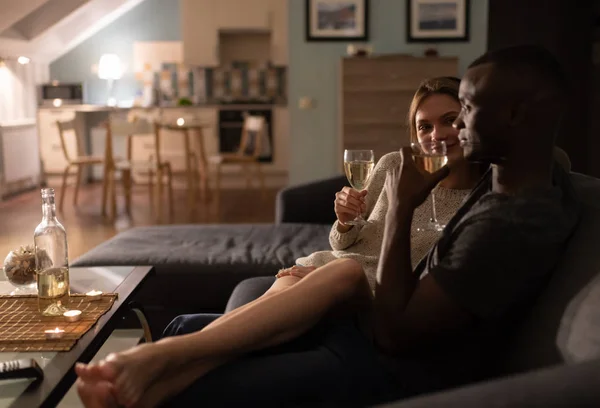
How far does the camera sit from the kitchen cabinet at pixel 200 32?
27.1 ft

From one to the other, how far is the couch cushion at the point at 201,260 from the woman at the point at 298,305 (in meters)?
0.76

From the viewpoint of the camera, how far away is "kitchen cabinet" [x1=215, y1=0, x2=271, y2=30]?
830 centimetres

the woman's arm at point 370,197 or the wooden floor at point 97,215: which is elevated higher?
the woman's arm at point 370,197

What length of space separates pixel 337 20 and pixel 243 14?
328 cm

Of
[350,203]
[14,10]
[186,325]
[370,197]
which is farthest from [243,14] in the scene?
[186,325]

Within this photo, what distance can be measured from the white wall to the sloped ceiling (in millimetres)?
167

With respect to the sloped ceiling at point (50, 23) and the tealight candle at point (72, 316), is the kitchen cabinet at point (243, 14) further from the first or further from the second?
the tealight candle at point (72, 316)

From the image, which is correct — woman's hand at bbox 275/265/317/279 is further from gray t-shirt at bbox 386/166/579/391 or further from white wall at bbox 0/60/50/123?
white wall at bbox 0/60/50/123

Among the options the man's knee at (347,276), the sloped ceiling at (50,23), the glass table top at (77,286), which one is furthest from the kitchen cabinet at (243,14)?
the man's knee at (347,276)

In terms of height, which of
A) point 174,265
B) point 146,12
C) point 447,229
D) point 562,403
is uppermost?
point 146,12

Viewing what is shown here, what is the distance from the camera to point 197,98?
8.79 m

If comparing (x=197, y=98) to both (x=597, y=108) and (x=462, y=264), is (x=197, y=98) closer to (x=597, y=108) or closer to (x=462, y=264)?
(x=597, y=108)

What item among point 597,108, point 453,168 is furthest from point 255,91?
point 453,168

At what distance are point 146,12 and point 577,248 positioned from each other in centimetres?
851
